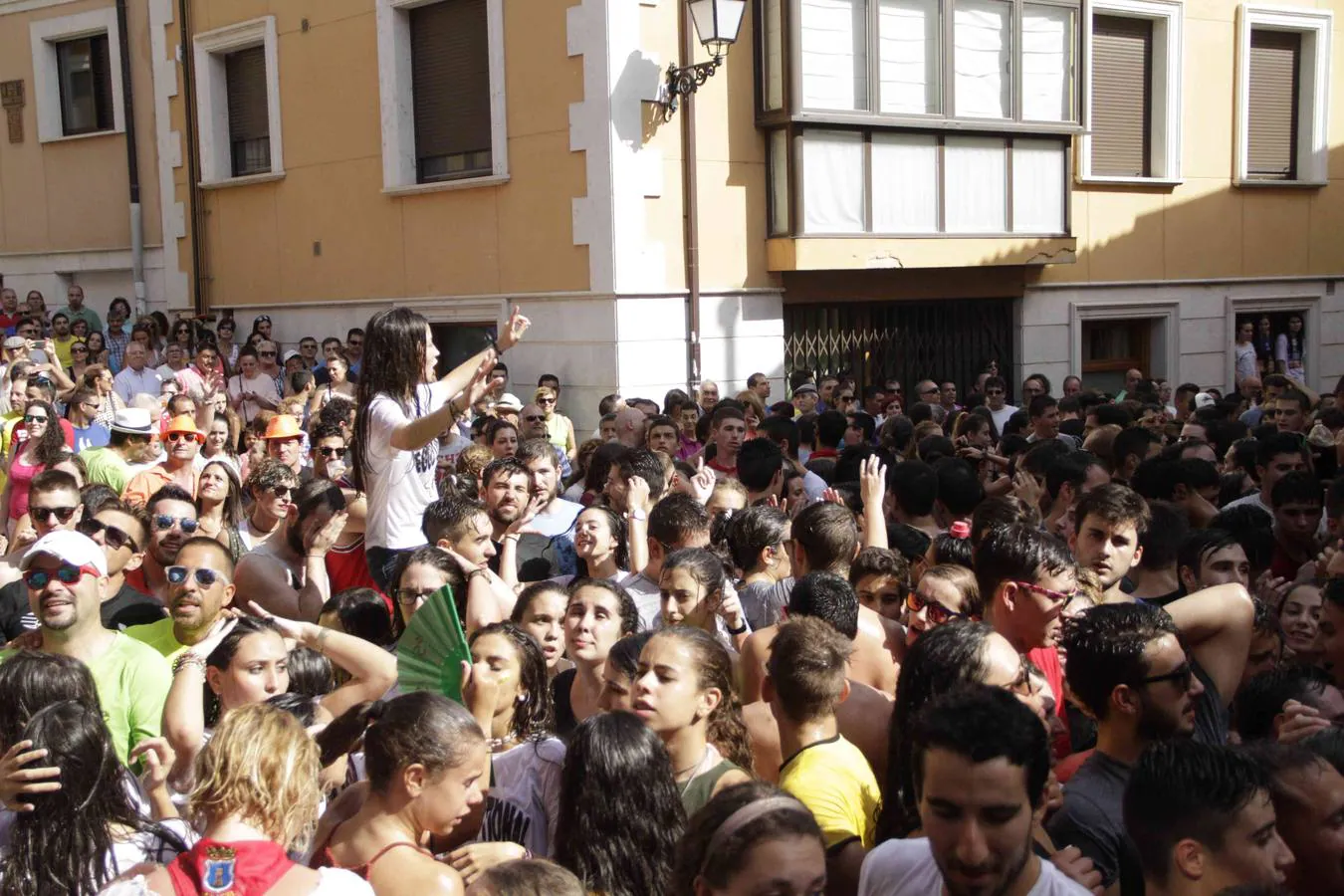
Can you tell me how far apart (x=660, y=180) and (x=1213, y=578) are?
8.64 metres

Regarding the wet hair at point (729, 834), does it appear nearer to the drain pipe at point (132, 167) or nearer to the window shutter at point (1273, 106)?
the window shutter at point (1273, 106)

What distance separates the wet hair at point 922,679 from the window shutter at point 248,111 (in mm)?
13858

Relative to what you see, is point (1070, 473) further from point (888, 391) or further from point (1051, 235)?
point (1051, 235)

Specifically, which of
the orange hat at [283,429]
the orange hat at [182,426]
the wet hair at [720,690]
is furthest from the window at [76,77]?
the wet hair at [720,690]

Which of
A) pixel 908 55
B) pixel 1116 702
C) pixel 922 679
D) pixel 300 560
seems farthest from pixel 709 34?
pixel 1116 702

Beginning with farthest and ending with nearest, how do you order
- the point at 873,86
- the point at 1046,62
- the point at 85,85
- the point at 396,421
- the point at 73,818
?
the point at 85,85, the point at 1046,62, the point at 873,86, the point at 396,421, the point at 73,818

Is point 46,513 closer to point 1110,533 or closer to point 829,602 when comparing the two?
point 829,602

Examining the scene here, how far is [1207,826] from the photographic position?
2.92m

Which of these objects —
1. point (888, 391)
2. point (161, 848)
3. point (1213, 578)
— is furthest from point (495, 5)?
point (161, 848)

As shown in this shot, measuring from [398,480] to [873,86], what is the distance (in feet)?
28.6

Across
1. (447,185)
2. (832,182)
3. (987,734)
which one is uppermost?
(447,185)

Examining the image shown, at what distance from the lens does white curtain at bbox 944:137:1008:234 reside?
1404 cm

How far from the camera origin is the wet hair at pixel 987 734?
2.89 metres

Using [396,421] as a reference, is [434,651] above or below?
below
